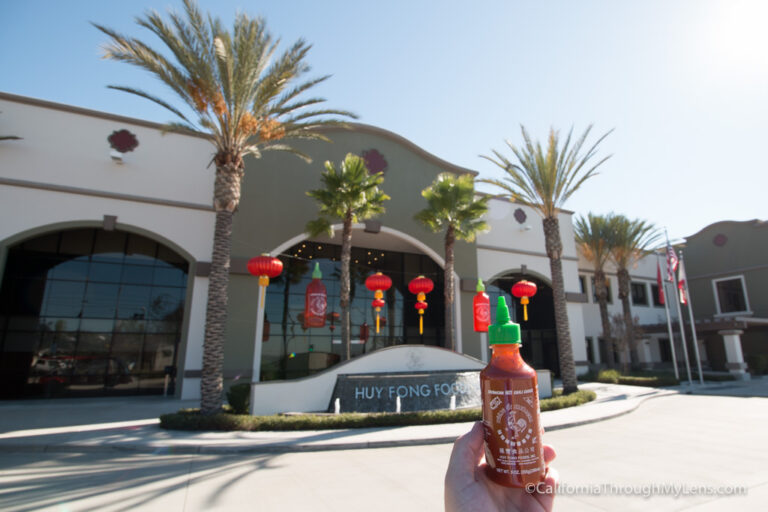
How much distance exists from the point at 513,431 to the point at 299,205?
17.9m

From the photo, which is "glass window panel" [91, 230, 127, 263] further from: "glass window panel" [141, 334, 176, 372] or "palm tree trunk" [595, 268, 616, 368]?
"palm tree trunk" [595, 268, 616, 368]

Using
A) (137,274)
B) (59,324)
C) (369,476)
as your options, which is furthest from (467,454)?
(59,324)

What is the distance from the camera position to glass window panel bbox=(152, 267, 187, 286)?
62.0 ft

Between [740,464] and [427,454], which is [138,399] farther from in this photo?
[740,464]

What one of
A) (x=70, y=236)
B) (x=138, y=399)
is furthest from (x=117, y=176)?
(x=138, y=399)

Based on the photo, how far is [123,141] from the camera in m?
16.5

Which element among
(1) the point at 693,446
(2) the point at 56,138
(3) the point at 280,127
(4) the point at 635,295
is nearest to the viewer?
(1) the point at 693,446

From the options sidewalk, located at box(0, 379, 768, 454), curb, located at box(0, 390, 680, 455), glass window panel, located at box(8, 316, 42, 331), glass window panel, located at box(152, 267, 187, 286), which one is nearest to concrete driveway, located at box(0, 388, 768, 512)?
curb, located at box(0, 390, 680, 455)

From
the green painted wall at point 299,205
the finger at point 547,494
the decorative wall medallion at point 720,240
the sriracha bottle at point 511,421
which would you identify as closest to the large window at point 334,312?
the green painted wall at point 299,205

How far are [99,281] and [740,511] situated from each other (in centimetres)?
2239

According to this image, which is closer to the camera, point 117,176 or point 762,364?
point 117,176

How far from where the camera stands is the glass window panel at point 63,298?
17438 millimetres

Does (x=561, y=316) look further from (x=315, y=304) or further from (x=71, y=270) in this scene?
(x=71, y=270)

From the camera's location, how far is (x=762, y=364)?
25.0 metres
